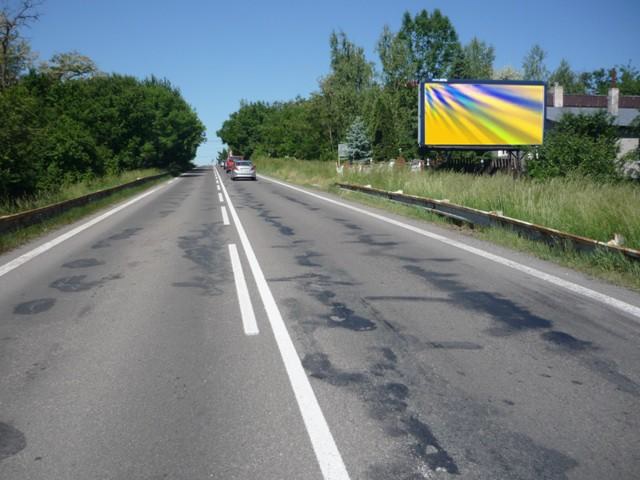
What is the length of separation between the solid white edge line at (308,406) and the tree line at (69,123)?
63.8 feet

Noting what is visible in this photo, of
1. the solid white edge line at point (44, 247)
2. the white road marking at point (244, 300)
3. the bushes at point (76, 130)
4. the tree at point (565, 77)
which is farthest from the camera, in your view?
the tree at point (565, 77)

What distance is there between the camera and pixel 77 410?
344cm

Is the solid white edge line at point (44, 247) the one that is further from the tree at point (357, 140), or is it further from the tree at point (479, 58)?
the tree at point (479, 58)

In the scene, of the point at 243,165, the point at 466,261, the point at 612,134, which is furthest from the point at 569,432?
the point at 243,165

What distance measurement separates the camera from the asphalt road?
9.43 ft

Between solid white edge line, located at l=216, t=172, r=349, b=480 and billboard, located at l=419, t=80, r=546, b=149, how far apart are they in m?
21.3

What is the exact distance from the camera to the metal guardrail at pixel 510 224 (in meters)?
7.35

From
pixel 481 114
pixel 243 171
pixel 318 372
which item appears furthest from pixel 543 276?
pixel 243 171

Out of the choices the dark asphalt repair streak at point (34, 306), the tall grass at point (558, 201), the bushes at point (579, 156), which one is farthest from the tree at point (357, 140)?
the dark asphalt repair streak at point (34, 306)

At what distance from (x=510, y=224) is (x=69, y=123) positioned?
3659 centimetres

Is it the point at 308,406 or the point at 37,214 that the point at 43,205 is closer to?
the point at 37,214

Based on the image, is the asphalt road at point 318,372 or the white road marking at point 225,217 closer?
the asphalt road at point 318,372

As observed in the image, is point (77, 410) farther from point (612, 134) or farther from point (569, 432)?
point (612, 134)

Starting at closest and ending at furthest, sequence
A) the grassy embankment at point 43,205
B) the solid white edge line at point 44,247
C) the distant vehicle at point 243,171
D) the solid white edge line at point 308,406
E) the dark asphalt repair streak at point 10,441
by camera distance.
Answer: the solid white edge line at point 308,406 → the dark asphalt repair streak at point 10,441 → the solid white edge line at point 44,247 → the grassy embankment at point 43,205 → the distant vehicle at point 243,171
